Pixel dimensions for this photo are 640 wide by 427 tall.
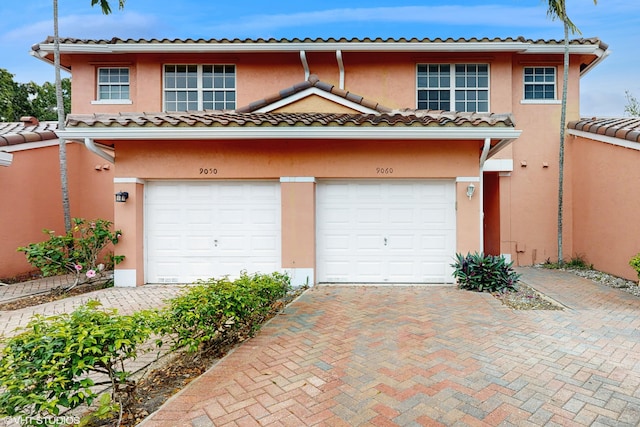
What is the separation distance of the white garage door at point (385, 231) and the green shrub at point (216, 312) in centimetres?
305

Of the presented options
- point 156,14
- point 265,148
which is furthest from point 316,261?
point 156,14

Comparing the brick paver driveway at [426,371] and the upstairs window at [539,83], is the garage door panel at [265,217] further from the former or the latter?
the upstairs window at [539,83]

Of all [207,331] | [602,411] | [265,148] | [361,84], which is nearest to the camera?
[602,411]

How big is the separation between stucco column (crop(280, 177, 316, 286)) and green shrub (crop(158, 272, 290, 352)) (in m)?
2.43

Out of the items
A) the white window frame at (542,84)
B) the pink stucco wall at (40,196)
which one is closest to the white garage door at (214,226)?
the pink stucco wall at (40,196)

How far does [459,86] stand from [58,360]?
41.7 ft

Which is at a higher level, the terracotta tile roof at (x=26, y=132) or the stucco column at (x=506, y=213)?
the terracotta tile roof at (x=26, y=132)

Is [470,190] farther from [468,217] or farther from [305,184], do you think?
[305,184]

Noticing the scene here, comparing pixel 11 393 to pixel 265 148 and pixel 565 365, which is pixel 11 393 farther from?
pixel 265 148

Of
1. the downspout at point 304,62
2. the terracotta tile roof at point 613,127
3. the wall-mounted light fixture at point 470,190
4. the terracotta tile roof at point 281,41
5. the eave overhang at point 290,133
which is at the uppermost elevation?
the terracotta tile roof at point 281,41

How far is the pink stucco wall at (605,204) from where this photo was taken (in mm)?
8656

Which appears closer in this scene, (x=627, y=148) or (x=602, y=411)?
(x=602, y=411)

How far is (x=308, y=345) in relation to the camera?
4734 millimetres

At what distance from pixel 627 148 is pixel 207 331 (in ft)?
36.9
